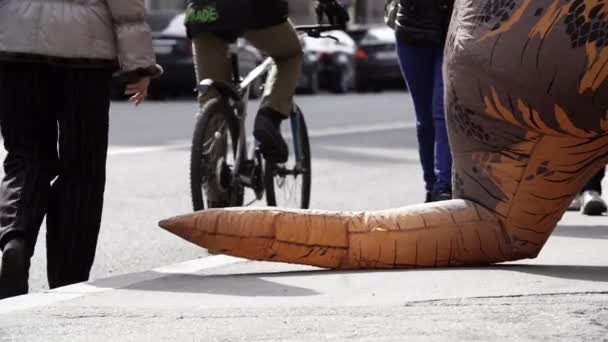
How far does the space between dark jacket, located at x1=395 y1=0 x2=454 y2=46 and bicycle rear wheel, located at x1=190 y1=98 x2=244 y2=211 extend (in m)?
0.93

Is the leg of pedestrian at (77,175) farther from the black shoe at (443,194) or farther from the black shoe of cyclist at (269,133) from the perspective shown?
the black shoe at (443,194)

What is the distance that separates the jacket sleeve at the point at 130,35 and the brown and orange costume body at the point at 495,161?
1.84 ft

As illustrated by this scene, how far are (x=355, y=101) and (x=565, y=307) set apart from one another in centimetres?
2226

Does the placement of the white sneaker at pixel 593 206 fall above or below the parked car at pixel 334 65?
above

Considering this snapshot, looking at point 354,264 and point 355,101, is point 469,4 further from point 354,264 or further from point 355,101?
point 355,101

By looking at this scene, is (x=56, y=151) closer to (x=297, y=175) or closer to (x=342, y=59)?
(x=297, y=175)

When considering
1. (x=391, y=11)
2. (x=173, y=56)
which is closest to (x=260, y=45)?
(x=391, y=11)

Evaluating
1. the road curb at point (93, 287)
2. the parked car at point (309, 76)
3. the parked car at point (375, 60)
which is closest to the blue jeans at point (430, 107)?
the road curb at point (93, 287)

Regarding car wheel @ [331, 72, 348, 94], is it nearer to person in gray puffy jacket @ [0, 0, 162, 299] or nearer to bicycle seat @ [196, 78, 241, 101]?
bicycle seat @ [196, 78, 241, 101]

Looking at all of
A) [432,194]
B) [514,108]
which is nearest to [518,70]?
[514,108]

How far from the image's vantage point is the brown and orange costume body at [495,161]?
620 cm

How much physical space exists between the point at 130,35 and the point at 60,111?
39 centimetres

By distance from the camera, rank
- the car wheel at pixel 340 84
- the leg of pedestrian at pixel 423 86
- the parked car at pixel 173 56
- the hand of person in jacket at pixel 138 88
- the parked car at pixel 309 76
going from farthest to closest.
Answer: the car wheel at pixel 340 84, the parked car at pixel 309 76, the parked car at pixel 173 56, the leg of pedestrian at pixel 423 86, the hand of person in jacket at pixel 138 88

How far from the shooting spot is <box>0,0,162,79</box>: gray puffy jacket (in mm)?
6328
